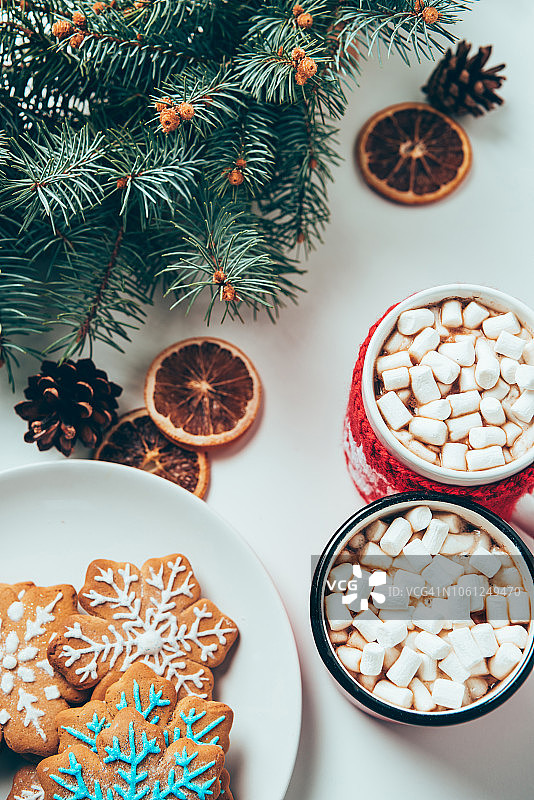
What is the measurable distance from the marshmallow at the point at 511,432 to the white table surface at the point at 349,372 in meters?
0.26

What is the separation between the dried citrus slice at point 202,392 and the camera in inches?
35.3

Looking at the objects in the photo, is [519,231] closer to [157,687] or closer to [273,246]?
[273,246]

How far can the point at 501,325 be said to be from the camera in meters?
0.74

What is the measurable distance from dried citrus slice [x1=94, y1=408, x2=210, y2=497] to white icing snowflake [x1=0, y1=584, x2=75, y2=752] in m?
0.19

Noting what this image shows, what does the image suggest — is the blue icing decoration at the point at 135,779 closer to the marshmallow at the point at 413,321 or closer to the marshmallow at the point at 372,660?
the marshmallow at the point at 372,660

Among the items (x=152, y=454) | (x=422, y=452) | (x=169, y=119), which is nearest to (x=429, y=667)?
(x=422, y=452)

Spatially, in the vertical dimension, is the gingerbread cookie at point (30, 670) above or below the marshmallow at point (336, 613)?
below

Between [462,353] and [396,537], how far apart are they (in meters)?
0.21

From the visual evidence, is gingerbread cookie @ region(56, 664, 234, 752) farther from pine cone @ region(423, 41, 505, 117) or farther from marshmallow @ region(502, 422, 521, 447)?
pine cone @ region(423, 41, 505, 117)

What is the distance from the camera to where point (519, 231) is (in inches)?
39.0

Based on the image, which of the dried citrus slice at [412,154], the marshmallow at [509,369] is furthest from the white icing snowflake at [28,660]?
the dried citrus slice at [412,154]

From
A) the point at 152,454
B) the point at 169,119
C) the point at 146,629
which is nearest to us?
the point at 169,119

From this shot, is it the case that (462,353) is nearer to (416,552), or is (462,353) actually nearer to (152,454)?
(416,552)

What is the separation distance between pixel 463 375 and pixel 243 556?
342mm
